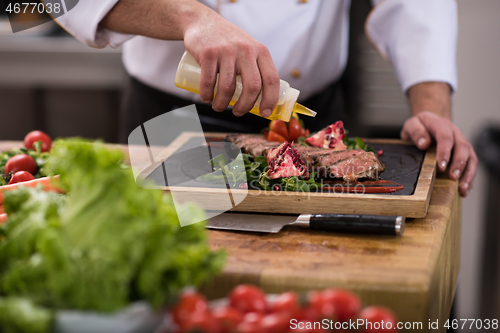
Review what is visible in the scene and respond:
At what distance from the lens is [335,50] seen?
193 cm

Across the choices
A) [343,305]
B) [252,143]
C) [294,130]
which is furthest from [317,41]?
[343,305]

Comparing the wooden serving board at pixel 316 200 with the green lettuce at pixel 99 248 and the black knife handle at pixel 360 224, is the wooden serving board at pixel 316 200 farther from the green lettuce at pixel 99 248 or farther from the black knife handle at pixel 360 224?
the green lettuce at pixel 99 248

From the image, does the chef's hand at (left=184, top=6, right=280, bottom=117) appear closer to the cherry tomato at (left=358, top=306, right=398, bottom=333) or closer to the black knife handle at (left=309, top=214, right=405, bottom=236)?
the black knife handle at (left=309, top=214, right=405, bottom=236)

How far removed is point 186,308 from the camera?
1.99 feet

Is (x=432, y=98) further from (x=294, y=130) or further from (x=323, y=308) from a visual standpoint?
(x=323, y=308)

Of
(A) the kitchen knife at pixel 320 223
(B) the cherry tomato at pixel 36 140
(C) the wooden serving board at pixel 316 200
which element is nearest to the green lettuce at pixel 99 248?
(A) the kitchen knife at pixel 320 223

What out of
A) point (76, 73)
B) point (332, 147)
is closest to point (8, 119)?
point (76, 73)

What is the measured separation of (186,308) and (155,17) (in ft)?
3.13

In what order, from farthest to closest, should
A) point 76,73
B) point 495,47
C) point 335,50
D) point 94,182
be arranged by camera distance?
point 76,73 → point 495,47 → point 335,50 → point 94,182

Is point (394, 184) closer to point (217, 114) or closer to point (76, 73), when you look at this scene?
point (217, 114)

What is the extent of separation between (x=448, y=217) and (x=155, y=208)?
784 mm

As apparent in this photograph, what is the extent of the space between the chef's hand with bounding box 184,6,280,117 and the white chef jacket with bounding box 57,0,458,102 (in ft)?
1.94

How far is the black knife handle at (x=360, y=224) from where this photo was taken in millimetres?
985

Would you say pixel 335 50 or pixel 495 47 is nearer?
Answer: pixel 335 50
